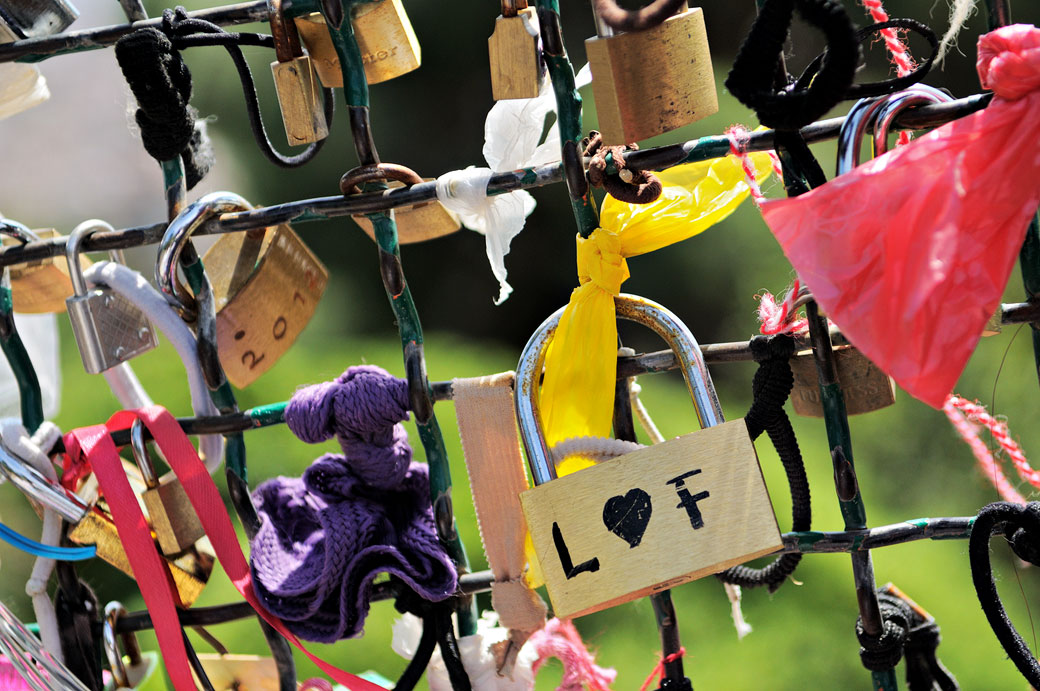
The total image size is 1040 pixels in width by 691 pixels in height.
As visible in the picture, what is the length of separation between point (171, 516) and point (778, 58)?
1.48 feet

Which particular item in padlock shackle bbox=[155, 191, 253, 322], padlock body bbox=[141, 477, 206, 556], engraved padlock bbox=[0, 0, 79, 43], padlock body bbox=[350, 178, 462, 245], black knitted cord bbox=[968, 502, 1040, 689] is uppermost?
engraved padlock bbox=[0, 0, 79, 43]

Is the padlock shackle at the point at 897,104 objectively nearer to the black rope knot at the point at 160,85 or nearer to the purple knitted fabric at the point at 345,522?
the purple knitted fabric at the point at 345,522

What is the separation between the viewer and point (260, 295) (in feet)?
1.88

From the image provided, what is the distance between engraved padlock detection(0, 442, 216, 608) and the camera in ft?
1.85

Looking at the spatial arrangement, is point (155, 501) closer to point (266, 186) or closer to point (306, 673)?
point (306, 673)

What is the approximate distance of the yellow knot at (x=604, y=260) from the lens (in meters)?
0.47

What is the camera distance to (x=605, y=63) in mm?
432

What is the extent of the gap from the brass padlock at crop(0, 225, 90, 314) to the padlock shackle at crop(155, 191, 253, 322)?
0.13 meters

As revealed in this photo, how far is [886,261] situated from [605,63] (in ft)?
0.51

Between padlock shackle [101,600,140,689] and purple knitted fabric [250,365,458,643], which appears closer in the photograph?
purple knitted fabric [250,365,458,643]

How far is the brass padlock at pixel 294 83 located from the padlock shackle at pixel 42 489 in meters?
0.26

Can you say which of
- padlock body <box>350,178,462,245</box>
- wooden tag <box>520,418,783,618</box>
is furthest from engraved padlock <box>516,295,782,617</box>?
padlock body <box>350,178,462,245</box>

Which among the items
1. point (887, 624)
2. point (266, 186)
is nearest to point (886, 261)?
point (887, 624)

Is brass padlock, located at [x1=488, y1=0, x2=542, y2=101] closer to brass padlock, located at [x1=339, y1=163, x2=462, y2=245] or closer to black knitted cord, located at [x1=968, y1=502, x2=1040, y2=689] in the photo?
brass padlock, located at [x1=339, y1=163, x2=462, y2=245]
